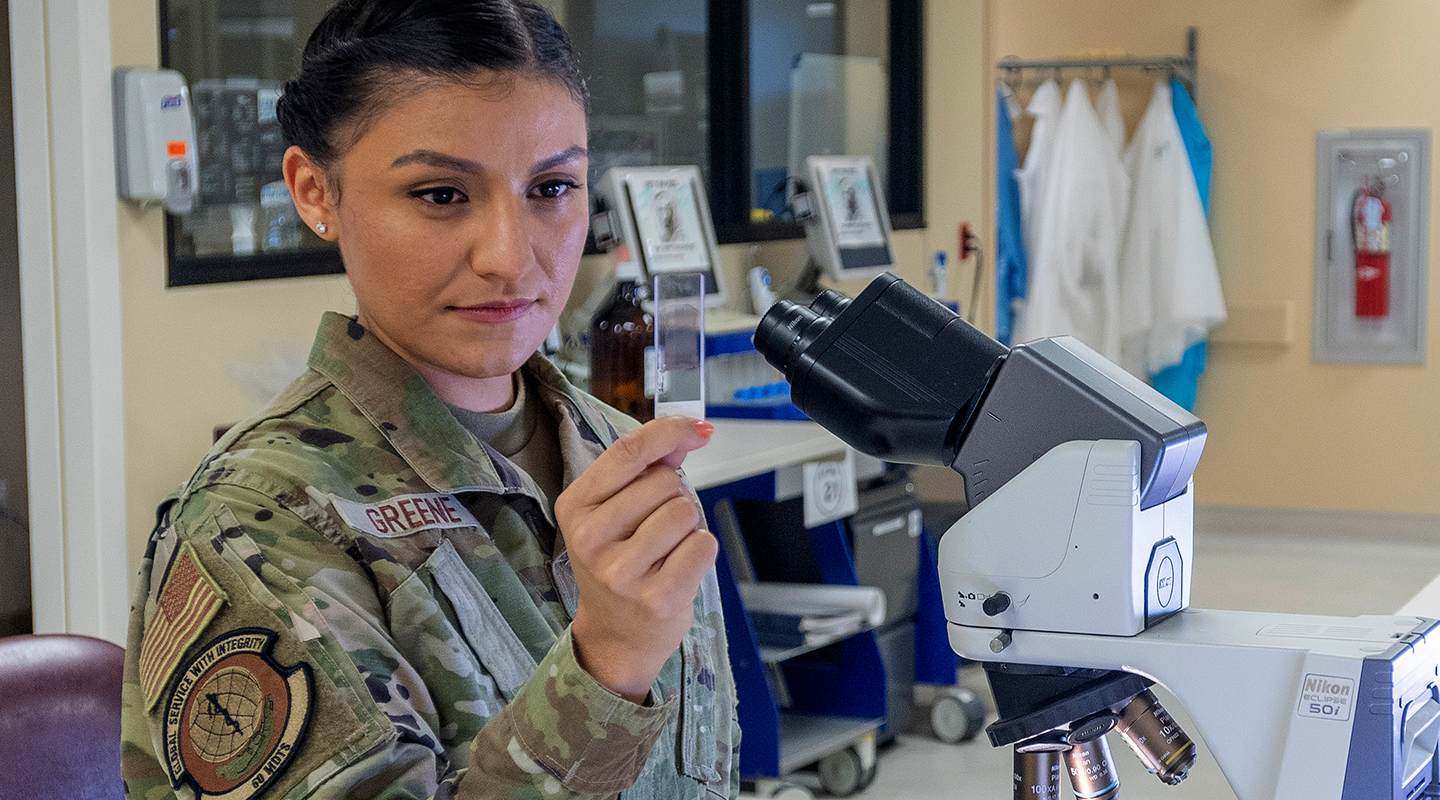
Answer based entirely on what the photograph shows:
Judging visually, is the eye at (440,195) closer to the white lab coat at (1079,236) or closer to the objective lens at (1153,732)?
the objective lens at (1153,732)

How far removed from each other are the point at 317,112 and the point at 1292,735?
2.35 feet

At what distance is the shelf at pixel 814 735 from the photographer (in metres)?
3.38

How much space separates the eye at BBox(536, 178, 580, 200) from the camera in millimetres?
957

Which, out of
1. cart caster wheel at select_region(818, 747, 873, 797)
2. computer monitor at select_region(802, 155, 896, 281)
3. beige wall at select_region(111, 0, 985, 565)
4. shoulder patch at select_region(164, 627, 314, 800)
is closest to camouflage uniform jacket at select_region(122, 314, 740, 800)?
shoulder patch at select_region(164, 627, 314, 800)

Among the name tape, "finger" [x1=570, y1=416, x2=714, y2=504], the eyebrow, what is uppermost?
the eyebrow

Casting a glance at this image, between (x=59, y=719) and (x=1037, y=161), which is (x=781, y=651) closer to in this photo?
(x=59, y=719)

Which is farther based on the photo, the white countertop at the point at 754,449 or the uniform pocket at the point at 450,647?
the white countertop at the point at 754,449

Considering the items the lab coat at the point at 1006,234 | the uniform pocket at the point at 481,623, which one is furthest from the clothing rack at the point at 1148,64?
the uniform pocket at the point at 481,623

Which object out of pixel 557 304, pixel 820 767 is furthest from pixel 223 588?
pixel 820 767

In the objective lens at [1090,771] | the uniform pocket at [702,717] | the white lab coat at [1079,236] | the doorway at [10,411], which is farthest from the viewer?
the white lab coat at [1079,236]

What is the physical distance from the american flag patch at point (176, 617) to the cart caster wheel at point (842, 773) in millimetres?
2821

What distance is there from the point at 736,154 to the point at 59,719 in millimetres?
3471

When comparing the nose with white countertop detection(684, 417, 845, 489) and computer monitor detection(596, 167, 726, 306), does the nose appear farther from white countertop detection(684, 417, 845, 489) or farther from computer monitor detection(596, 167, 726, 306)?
computer monitor detection(596, 167, 726, 306)

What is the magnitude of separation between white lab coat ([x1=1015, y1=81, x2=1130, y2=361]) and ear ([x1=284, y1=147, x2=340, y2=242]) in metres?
5.24
